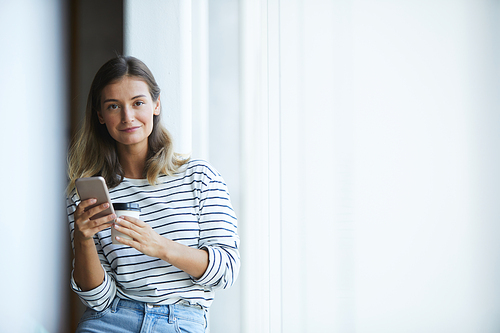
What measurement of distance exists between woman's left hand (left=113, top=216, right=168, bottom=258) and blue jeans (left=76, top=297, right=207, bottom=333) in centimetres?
15

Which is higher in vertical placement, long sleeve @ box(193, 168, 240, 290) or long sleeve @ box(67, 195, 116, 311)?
long sleeve @ box(193, 168, 240, 290)

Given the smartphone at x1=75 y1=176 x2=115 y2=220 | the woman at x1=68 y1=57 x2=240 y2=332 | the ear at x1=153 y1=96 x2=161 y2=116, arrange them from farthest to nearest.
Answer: the ear at x1=153 y1=96 x2=161 y2=116
the woman at x1=68 y1=57 x2=240 y2=332
the smartphone at x1=75 y1=176 x2=115 y2=220

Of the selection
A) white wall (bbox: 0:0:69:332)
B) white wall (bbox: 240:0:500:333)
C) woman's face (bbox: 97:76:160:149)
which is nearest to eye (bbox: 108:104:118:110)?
woman's face (bbox: 97:76:160:149)

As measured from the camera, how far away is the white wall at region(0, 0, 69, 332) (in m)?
0.84

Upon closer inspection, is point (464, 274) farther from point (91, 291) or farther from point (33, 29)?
point (33, 29)

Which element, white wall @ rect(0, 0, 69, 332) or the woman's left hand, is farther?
white wall @ rect(0, 0, 69, 332)

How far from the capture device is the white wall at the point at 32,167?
842mm

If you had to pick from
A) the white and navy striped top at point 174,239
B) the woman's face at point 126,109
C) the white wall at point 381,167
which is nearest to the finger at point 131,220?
the white and navy striped top at point 174,239

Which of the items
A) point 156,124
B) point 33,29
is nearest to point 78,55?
point 33,29

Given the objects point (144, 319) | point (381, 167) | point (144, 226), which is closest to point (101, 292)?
point (144, 319)

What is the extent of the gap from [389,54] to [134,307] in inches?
37.5

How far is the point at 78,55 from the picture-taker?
3.79 ft

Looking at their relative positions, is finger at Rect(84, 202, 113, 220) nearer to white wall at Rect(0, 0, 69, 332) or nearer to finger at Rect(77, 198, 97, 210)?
finger at Rect(77, 198, 97, 210)

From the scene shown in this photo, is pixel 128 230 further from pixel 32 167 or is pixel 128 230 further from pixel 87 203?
pixel 32 167
